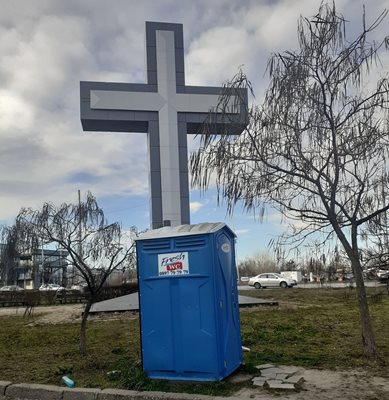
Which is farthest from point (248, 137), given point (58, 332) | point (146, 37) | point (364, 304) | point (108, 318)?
point (146, 37)

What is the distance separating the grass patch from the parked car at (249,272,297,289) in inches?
1154

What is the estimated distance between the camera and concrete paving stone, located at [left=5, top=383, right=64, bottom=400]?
625 centimetres

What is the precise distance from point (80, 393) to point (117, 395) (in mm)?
538

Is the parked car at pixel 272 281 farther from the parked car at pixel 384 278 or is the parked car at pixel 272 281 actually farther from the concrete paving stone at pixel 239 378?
the concrete paving stone at pixel 239 378

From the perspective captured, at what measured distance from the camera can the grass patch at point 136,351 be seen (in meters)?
6.63

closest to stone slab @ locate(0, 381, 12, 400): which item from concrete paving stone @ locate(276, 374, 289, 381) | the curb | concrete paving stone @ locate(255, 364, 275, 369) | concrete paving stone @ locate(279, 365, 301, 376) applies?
the curb

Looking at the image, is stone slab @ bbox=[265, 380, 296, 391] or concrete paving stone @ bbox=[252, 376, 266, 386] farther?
concrete paving stone @ bbox=[252, 376, 266, 386]

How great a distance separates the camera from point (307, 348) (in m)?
8.55

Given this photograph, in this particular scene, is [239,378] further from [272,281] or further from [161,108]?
[272,281]

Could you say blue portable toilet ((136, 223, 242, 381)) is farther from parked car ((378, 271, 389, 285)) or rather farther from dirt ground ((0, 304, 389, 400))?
parked car ((378, 271, 389, 285))

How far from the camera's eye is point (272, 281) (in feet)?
145

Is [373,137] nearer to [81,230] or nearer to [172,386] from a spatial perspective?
[172,386]

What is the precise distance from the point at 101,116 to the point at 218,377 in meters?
20.1

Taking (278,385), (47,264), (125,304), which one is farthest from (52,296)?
(278,385)
